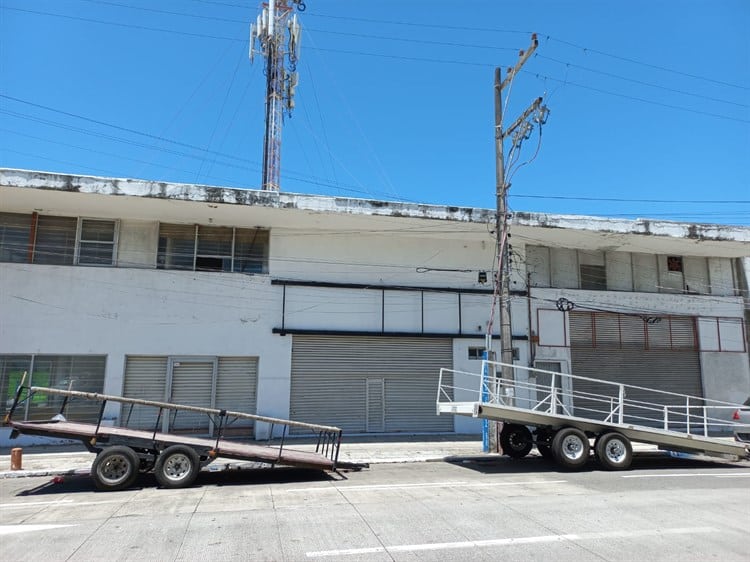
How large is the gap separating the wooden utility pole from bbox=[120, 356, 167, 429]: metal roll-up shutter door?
9.32m

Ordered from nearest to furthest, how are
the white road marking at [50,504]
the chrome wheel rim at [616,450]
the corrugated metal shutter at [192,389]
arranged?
1. the white road marking at [50,504]
2. the chrome wheel rim at [616,450]
3. the corrugated metal shutter at [192,389]

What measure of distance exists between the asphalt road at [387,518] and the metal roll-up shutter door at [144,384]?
16.4ft

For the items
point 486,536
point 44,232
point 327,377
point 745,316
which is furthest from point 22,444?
point 745,316

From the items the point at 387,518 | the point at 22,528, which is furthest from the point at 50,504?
the point at 387,518

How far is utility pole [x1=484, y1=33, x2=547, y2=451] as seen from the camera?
13.2 meters

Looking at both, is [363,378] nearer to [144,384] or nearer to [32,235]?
[144,384]

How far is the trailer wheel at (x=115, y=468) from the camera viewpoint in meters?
8.64

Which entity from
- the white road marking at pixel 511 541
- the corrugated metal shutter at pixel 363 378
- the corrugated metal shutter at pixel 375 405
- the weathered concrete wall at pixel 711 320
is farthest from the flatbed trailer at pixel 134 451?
the weathered concrete wall at pixel 711 320

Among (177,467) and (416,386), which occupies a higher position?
(416,386)

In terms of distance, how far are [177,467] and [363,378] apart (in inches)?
334

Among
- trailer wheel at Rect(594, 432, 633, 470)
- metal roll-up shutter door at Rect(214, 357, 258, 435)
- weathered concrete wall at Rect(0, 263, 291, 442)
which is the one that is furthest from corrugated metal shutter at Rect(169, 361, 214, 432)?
trailer wheel at Rect(594, 432, 633, 470)

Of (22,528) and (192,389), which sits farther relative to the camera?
(192,389)

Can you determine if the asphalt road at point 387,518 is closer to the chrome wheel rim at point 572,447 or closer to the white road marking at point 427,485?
the white road marking at point 427,485

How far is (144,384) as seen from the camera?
1534cm
